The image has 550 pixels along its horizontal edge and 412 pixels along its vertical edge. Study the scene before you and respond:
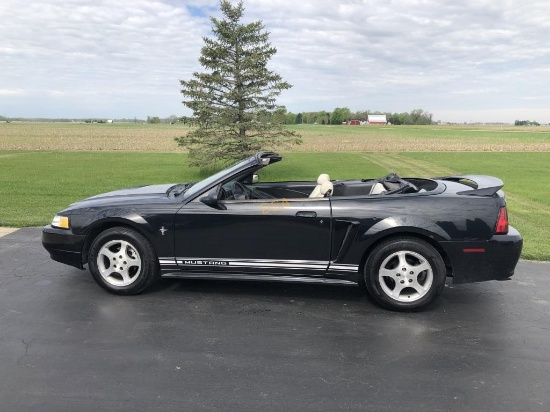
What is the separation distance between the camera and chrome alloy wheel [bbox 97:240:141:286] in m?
4.45

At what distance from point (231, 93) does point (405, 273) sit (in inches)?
540

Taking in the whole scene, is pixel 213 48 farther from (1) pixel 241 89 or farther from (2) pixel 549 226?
(2) pixel 549 226

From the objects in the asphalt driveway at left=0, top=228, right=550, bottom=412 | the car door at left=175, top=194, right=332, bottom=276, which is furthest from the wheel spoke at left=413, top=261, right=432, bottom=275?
the car door at left=175, top=194, right=332, bottom=276

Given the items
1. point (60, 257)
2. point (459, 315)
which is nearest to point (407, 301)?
point (459, 315)

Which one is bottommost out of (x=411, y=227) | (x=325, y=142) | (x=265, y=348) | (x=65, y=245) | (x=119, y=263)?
(x=265, y=348)

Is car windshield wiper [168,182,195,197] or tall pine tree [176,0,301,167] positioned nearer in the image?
car windshield wiper [168,182,195,197]

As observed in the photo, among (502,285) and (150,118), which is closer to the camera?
(502,285)

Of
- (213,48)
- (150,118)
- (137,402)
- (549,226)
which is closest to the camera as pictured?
(137,402)

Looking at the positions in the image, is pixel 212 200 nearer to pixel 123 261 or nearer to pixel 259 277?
pixel 259 277

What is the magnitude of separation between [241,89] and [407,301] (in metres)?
14.1

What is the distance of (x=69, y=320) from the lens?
390 centimetres

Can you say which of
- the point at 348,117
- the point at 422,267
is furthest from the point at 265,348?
the point at 348,117

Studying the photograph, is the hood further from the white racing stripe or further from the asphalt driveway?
the asphalt driveway

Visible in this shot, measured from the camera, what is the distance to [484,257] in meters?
4.05
